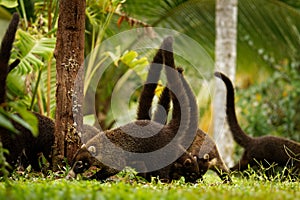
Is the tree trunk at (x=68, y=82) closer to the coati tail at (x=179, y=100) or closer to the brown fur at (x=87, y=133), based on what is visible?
the brown fur at (x=87, y=133)

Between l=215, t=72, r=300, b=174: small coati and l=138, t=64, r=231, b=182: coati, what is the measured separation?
71 centimetres

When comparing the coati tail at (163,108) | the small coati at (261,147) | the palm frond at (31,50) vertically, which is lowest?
the small coati at (261,147)

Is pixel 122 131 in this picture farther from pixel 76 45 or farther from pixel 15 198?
pixel 15 198

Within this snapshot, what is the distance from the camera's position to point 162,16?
31.0 feet

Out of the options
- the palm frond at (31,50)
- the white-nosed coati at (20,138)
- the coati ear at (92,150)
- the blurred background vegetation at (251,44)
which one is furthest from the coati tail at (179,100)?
the blurred background vegetation at (251,44)

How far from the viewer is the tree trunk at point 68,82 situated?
488cm

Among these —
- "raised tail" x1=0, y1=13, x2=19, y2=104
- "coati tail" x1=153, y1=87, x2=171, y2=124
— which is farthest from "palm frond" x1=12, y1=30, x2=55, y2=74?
"raised tail" x1=0, y1=13, x2=19, y2=104

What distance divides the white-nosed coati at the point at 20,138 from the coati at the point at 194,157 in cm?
103

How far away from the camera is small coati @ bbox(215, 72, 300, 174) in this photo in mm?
6152

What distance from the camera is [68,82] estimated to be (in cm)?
490

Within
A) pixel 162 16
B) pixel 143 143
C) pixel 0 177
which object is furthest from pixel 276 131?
pixel 0 177

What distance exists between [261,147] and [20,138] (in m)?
2.98

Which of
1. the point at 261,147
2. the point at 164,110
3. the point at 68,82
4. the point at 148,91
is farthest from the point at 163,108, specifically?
the point at 261,147

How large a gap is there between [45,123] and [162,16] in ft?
15.7
